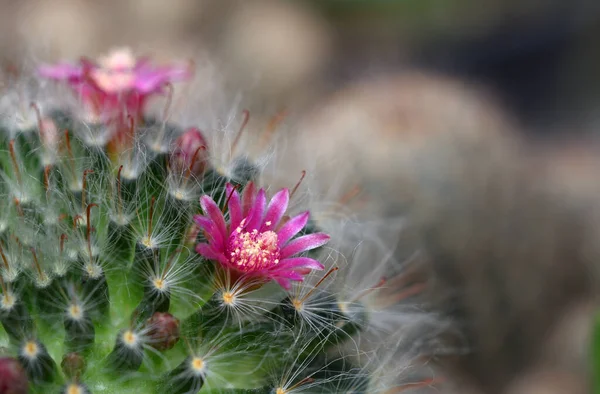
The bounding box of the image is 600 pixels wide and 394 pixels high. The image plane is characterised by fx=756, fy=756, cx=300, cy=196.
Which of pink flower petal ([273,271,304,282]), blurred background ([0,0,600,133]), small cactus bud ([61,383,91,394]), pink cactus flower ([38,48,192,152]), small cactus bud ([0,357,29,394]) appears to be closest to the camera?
small cactus bud ([0,357,29,394])

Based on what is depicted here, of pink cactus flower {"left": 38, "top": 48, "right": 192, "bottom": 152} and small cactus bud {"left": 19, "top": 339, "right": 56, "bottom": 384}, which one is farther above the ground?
pink cactus flower {"left": 38, "top": 48, "right": 192, "bottom": 152}

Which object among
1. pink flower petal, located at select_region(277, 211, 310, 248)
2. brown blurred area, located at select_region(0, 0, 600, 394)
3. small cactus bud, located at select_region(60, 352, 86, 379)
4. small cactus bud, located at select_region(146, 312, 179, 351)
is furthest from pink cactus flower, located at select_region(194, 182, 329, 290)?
brown blurred area, located at select_region(0, 0, 600, 394)

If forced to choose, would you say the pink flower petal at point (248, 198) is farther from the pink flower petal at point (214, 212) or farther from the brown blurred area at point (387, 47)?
the brown blurred area at point (387, 47)

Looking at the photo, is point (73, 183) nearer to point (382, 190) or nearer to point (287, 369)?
point (287, 369)

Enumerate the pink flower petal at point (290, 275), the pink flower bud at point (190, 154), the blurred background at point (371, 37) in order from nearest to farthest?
the pink flower petal at point (290, 275)
the pink flower bud at point (190, 154)
the blurred background at point (371, 37)

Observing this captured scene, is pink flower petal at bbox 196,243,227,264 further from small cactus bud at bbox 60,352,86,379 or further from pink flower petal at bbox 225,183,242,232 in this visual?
small cactus bud at bbox 60,352,86,379

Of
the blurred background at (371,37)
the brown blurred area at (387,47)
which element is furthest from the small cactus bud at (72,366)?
the blurred background at (371,37)

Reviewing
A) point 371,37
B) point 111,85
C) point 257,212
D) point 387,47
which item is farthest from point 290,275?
point 371,37

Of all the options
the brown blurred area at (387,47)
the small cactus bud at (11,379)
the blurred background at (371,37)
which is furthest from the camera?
the blurred background at (371,37)
